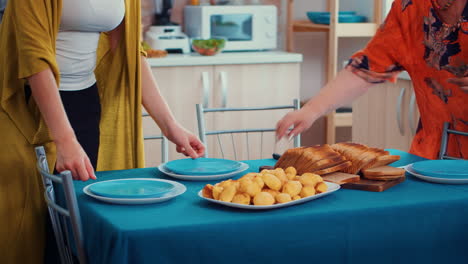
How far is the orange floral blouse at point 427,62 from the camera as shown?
1795mm

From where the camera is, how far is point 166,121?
192 centimetres

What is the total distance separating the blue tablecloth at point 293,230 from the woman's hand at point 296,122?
334 millimetres

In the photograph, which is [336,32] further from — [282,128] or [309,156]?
[309,156]

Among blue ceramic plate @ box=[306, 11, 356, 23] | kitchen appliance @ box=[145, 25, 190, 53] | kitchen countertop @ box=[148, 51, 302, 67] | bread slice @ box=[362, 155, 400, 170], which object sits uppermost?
blue ceramic plate @ box=[306, 11, 356, 23]

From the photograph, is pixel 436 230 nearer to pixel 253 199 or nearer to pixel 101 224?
pixel 253 199

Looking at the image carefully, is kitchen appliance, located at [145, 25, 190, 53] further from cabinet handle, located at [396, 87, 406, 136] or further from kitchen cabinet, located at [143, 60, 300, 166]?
cabinet handle, located at [396, 87, 406, 136]

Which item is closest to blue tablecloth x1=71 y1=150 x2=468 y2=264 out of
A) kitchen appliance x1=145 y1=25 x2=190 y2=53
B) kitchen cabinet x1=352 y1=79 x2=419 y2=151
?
kitchen cabinet x1=352 y1=79 x2=419 y2=151

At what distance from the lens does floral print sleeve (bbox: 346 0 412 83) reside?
1.91 metres

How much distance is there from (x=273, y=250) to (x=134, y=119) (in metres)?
0.80

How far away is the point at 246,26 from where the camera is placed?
13.1ft

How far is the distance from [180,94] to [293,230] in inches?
96.3

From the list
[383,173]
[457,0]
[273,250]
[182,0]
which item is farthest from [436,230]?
[182,0]

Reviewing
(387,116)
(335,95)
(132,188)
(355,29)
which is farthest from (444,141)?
(355,29)

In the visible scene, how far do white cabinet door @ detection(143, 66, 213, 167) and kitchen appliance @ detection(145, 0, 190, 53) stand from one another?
0.78 feet
